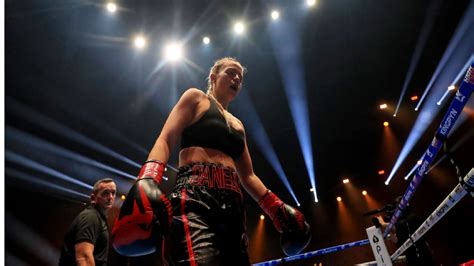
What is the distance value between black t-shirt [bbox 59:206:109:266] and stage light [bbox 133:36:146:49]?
4.36m

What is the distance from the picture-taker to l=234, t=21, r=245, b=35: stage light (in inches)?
239

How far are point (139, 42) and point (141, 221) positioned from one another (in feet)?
18.9

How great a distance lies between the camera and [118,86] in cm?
671

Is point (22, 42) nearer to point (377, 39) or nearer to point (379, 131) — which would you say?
point (377, 39)

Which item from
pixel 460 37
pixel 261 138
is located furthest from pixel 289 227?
pixel 261 138

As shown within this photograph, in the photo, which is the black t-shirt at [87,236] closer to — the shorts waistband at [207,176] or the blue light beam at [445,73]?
the shorts waistband at [207,176]

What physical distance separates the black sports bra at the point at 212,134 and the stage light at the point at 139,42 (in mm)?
5227

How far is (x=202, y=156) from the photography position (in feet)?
3.89

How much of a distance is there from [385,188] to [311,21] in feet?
17.3

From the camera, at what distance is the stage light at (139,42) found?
5.92m

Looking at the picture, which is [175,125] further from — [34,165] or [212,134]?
[34,165]

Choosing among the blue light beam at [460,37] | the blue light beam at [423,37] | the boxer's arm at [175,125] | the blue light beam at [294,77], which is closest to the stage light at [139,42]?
the blue light beam at [294,77]

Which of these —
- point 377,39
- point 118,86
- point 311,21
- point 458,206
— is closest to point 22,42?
point 118,86

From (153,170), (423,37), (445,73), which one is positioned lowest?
(153,170)
